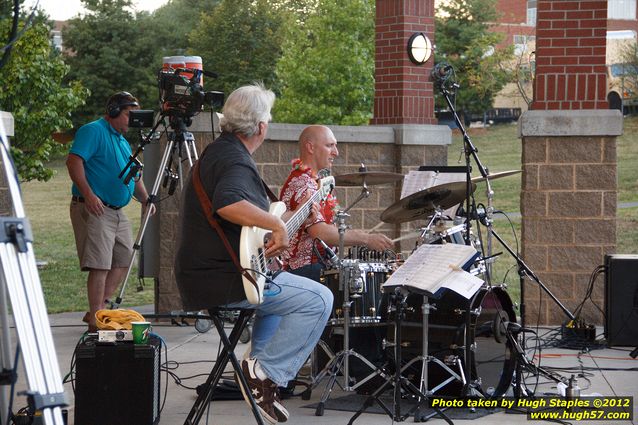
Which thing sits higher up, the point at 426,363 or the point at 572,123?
the point at 572,123

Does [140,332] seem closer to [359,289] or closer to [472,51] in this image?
[359,289]

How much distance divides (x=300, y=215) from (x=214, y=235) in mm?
836

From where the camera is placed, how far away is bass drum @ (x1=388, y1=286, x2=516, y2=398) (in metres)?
6.16

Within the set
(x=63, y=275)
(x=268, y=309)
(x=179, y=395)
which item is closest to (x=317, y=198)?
(x=268, y=309)

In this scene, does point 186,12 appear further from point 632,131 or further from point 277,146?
point 277,146

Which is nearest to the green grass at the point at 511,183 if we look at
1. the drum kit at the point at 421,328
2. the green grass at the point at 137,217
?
the green grass at the point at 137,217

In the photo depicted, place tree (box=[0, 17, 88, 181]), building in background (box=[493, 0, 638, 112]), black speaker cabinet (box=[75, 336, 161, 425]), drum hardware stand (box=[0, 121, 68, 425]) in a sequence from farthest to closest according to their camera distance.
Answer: building in background (box=[493, 0, 638, 112]) < tree (box=[0, 17, 88, 181]) < black speaker cabinet (box=[75, 336, 161, 425]) < drum hardware stand (box=[0, 121, 68, 425])

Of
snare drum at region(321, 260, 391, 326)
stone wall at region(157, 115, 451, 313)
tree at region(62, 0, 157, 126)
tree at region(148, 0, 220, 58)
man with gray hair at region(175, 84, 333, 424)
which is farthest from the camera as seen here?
tree at region(148, 0, 220, 58)

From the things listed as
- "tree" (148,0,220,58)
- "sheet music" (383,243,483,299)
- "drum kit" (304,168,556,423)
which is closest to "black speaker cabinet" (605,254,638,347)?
"drum kit" (304,168,556,423)

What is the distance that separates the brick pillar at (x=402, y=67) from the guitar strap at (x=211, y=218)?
5.97 m

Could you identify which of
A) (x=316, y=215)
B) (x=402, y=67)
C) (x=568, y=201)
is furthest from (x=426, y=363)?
(x=402, y=67)

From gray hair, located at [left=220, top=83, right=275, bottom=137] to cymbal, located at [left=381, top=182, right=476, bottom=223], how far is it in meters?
1.20

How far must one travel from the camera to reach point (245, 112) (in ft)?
17.7

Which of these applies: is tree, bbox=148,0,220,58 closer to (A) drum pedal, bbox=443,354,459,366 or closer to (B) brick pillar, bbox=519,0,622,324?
(B) brick pillar, bbox=519,0,622,324
